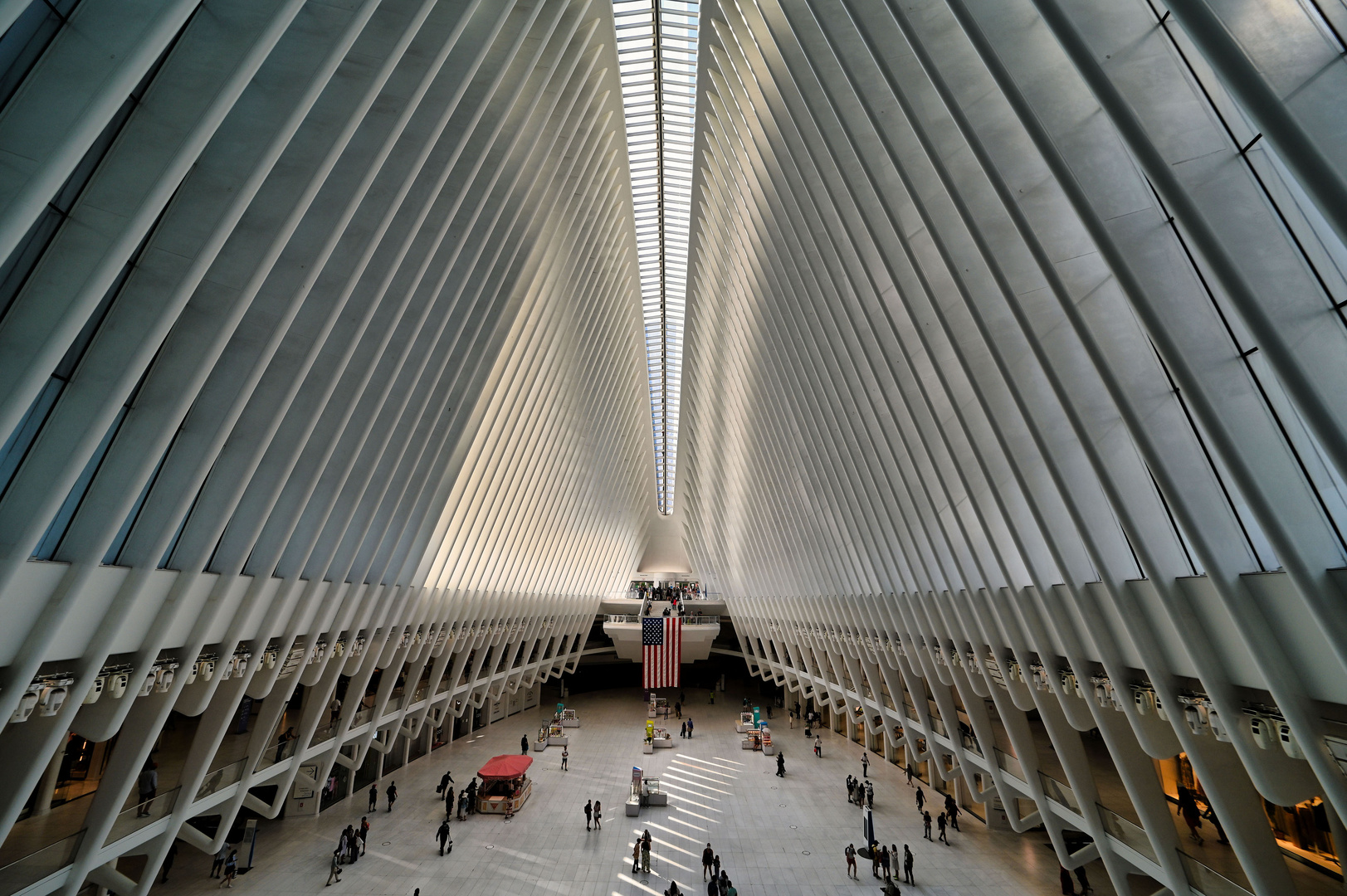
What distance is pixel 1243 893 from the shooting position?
7770 millimetres

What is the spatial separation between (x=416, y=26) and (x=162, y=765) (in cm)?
1645

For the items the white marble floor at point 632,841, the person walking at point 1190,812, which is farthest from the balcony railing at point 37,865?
the person walking at point 1190,812

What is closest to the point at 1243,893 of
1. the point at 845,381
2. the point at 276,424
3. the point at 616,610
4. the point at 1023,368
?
the point at 1023,368

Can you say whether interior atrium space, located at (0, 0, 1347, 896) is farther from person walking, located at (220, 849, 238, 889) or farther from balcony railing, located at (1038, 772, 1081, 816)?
balcony railing, located at (1038, 772, 1081, 816)

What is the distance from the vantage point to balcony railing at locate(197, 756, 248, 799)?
11672mm

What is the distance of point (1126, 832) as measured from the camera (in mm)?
10266

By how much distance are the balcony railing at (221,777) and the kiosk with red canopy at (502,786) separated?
8.77 metres

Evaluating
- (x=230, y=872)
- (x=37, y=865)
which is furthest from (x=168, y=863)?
(x=37, y=865)

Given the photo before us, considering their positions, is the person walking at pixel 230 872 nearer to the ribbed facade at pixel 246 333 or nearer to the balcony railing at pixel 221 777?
the ribbed facade at pixel 246 333

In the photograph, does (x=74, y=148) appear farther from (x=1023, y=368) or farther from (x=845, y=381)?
(x=845, y=381)

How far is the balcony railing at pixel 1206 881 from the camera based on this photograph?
798cm

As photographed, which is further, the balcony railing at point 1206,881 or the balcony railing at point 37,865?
the balcony railing at point 1206,881

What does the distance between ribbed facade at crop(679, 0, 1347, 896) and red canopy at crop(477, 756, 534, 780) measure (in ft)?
44.5

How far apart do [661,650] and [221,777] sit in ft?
59.7
